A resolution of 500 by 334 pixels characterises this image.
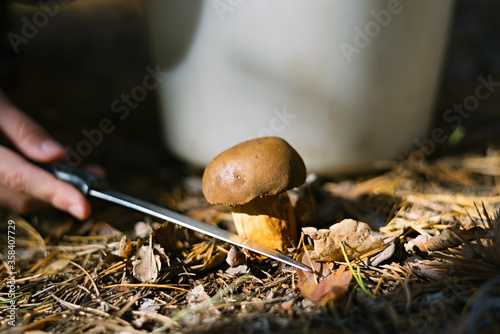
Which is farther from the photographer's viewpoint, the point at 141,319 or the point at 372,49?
the point at 372,49

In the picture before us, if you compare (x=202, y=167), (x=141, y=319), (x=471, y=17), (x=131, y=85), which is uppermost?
(x=471, y=17)

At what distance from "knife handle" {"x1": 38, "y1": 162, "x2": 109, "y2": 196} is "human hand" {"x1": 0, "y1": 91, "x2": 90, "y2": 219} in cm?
2

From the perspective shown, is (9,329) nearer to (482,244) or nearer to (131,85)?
(482,244)

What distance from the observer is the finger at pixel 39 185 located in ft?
4.39

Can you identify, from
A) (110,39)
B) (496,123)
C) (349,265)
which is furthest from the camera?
(110,39)

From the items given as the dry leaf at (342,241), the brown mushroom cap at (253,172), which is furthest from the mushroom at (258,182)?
the dry leaf at (342,241)

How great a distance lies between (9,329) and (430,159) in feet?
5.63

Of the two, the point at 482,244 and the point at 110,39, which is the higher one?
→ the point at 110,39

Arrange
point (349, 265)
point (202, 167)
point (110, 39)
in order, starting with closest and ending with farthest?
point (349, 265) → point (202, 167) → point (110, 39)

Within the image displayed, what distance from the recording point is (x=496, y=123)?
7.07 ft

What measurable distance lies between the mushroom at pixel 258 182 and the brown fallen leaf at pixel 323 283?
14 cm

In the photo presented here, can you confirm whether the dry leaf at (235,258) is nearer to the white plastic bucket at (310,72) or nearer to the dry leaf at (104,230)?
the dry leaf at (104,230)

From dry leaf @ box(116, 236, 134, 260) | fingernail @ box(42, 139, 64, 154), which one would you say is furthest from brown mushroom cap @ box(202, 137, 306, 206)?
fingernail @ box(42, 139, 64, 154)

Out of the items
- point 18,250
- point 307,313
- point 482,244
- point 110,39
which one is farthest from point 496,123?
point 110,39
